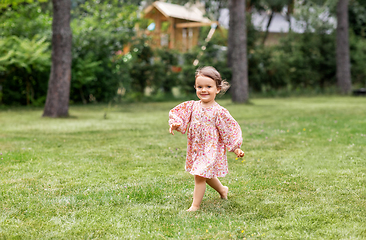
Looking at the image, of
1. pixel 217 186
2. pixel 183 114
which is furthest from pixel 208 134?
pixel 217 186

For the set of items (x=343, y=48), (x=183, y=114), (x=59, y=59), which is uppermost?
(x=343, y=48)

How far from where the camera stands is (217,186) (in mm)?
4250

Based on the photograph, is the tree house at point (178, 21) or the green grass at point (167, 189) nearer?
the green grass at point (167, 189)

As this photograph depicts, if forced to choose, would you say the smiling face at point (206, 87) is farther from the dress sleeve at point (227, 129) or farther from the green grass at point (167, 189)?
the green grass at point (167, 189)

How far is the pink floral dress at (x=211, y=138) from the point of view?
3.99 m

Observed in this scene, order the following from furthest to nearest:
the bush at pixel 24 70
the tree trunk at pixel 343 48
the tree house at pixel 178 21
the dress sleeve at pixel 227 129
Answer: the tree house at pixel 178 21, the tree trunk at pixel 343 48, the bush at pixel 24 70, the dress sleeve at pixel 227 129

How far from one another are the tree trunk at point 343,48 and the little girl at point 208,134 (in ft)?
70.9

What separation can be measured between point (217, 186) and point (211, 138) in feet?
1.88

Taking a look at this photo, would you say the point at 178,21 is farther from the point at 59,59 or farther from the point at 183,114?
the point at 183,114

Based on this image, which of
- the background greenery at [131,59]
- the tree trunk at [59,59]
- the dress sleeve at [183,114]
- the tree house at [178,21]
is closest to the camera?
the dress sleeve at [183,114]

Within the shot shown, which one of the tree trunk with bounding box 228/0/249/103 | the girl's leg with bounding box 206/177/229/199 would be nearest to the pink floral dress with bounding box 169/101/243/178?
the girl's leg with bounding box 206/177/229/199

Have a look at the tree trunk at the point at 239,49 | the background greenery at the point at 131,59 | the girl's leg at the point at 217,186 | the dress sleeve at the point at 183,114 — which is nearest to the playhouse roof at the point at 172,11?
the background greenery at the point at 131,59

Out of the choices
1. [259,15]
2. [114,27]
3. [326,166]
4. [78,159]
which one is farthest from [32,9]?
[259,15]

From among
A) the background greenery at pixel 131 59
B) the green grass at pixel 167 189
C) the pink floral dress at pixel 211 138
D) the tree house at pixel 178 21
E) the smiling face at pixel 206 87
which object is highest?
the tree house at pixel 178 21
